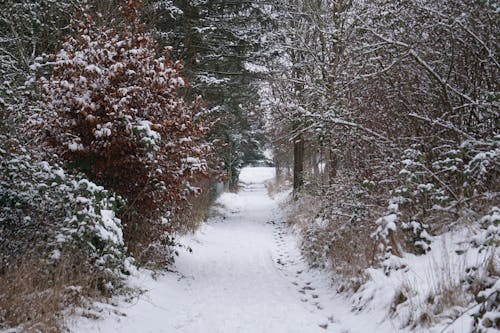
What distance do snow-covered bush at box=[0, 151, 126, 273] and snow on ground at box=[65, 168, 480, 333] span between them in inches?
29.0

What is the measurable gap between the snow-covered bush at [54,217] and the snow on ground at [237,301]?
0.74 metres

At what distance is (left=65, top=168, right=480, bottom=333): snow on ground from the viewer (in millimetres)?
4770

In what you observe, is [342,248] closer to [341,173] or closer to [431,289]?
[341,173]

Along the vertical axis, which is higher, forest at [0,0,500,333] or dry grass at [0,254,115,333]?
forest at [0,0,500,333]

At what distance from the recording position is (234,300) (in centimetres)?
612

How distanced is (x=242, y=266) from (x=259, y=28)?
904 cm

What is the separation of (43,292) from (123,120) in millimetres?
2484

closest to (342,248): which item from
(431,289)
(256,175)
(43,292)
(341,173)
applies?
(341,173)

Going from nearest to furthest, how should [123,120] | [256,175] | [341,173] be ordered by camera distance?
1. [123,120]
2. [341,173]
3. [256,175]

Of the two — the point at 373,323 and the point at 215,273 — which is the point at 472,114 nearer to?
the point at 373,323

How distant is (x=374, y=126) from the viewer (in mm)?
6918

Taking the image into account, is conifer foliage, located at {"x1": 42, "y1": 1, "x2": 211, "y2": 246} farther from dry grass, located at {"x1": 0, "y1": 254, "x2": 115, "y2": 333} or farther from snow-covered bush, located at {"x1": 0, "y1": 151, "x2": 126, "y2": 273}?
dry grass, located at {"x1": 0, "y1": 254, "x2": 115, "y2": 333}

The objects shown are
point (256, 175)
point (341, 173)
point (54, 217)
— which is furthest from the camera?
point (256, 175)

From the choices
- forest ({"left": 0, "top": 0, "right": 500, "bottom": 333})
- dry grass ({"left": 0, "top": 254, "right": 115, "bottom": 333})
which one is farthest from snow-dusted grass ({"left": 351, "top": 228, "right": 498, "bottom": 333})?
dry grass ({"left": 0, "top": 254, "right": 115, "bottom": 333})
